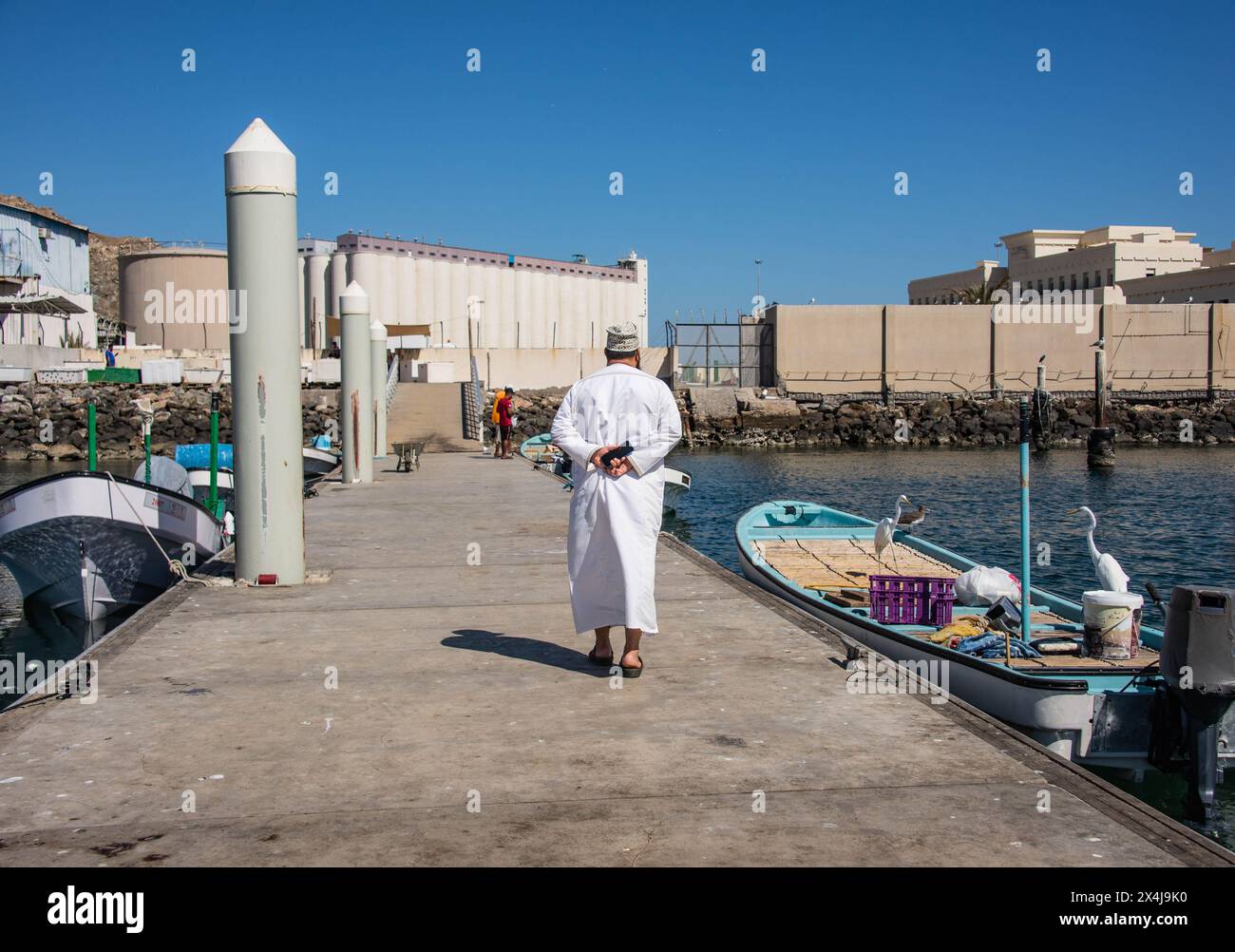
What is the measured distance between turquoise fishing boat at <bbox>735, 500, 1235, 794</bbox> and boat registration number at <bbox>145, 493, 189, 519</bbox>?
24.0ft

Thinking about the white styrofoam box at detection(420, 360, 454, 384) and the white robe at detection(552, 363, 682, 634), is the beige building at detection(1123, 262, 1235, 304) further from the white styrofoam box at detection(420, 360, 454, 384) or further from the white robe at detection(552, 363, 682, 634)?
the white robe at detection(552, 363, 682, 634)

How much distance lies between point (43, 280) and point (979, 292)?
6317 centimetres

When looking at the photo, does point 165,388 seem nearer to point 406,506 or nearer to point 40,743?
point 406,506

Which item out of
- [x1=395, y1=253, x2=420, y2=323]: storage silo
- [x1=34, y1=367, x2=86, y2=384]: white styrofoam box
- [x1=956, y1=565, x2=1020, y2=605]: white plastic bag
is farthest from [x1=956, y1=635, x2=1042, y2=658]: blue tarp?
[x1=395, y1=253, x2=420, y2=323]: storage silo

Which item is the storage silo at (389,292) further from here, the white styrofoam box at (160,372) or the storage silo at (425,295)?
the white styrofoam box at (160,372)

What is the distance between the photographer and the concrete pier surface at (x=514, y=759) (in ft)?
15.0

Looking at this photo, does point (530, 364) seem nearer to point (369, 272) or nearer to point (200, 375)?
point (369, 272)

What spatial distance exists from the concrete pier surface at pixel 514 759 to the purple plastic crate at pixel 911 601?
99.9 inches
